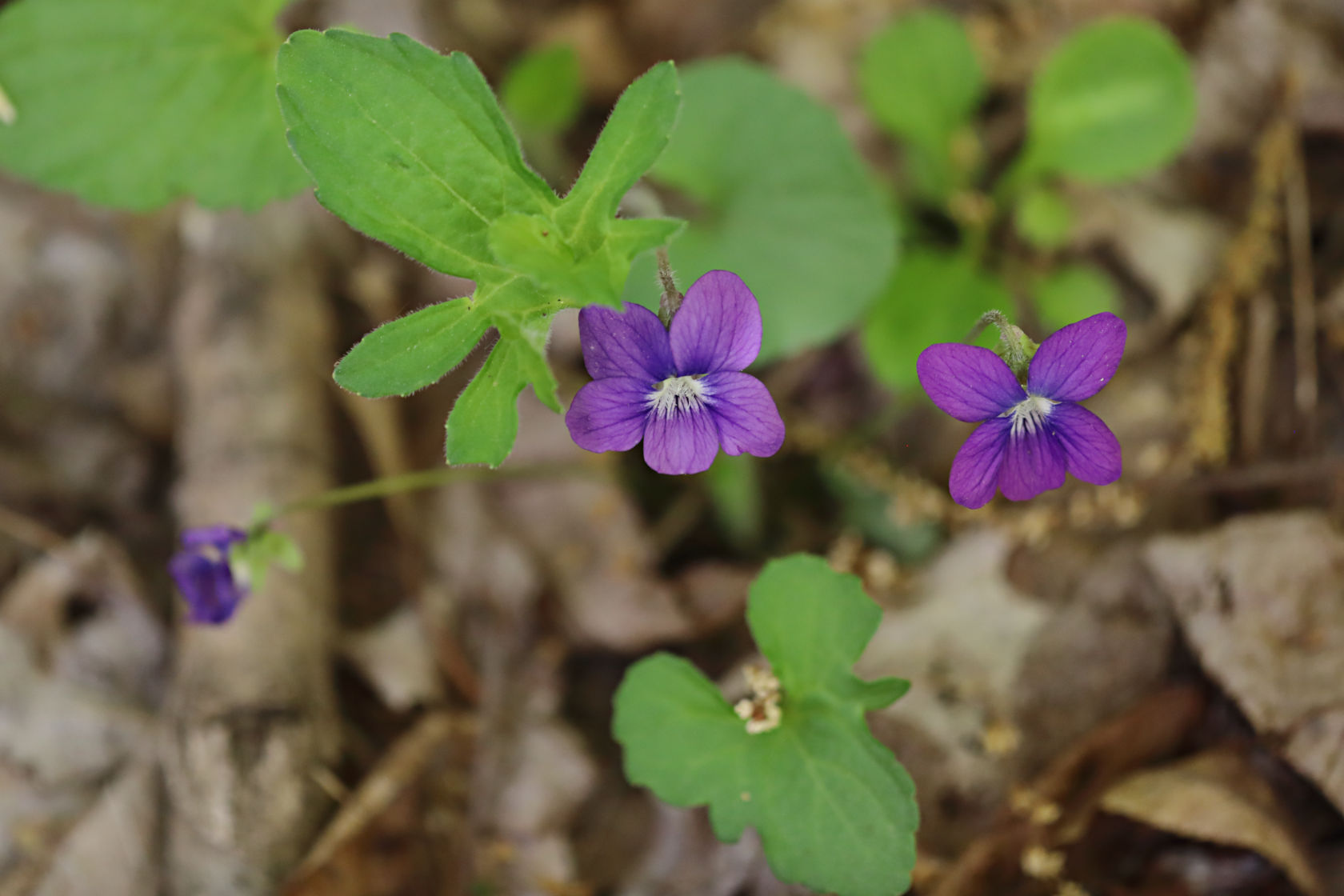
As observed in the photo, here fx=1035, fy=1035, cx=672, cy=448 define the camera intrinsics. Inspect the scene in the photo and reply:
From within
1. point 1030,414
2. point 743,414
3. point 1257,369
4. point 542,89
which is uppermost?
point 542,89

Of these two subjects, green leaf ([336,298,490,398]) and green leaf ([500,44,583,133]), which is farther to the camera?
green leaf ([500,44,583,133])

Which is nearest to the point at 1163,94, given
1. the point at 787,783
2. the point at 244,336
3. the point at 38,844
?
the point at 787,783

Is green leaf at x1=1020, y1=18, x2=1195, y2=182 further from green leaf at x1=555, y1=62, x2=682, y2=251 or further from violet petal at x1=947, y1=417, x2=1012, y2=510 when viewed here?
green leaf at x1=555, y1=62, x2=682, y2=251

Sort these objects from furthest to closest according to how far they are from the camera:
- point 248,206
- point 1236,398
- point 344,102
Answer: point 1236,398
point 248,206
point 344,102

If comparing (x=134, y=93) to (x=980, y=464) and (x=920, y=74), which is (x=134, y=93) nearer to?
(x=980, y=464)

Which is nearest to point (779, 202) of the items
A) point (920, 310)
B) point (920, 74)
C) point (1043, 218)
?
point (920, 310)

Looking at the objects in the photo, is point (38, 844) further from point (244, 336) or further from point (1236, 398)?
point (1236, 398)

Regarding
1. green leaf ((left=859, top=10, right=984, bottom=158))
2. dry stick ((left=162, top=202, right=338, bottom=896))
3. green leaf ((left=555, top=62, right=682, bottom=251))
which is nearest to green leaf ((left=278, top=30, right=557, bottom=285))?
green leaf ((left=555, top=62, right=682, bottom=251))
